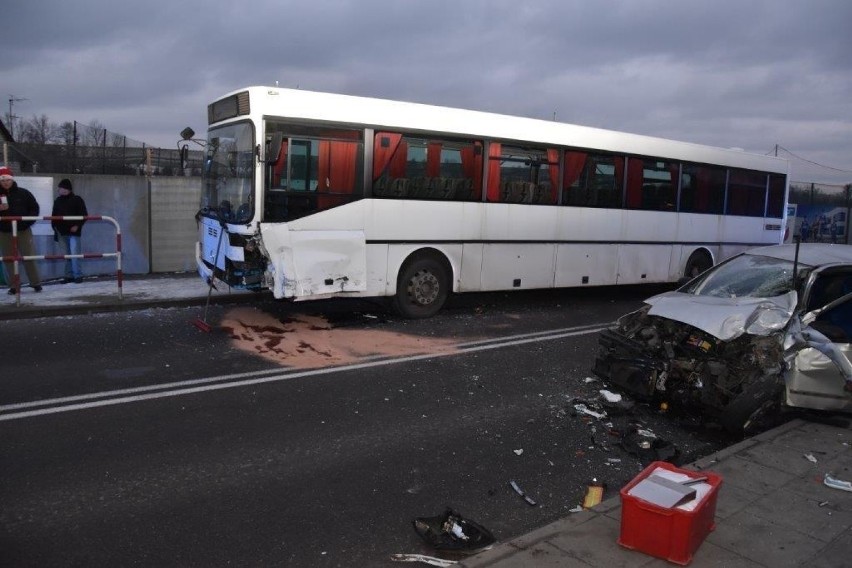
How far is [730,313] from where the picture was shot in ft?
19.7

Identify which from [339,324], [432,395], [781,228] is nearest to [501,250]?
[339,324]

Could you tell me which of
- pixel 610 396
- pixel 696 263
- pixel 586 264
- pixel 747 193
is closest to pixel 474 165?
pixel 586 264

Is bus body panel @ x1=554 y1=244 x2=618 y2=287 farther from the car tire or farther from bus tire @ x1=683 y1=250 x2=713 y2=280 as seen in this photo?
the car tire

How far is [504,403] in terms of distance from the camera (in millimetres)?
Answer: 6562

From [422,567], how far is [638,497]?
1.23 m

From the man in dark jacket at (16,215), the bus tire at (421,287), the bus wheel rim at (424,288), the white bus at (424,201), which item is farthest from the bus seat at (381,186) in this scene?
the man in dark jacket at (16,215)

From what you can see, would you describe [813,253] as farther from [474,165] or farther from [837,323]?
[474,165]

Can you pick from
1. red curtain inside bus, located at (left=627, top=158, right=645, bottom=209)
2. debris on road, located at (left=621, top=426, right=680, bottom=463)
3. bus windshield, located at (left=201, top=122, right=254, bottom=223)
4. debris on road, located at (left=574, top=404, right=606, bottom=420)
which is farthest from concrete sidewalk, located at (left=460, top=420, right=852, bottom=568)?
red curtain inside bus, located at (left=627, top=158, right=645, bottom=209)

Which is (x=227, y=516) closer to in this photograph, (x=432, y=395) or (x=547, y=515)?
(x=547, y=515)

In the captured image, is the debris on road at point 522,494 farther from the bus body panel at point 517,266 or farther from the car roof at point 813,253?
the bus body panel at point 517,266

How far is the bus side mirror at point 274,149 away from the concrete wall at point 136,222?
20.7 feet

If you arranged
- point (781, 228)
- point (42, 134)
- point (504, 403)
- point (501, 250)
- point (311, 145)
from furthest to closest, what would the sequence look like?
point (42, 134)
point (781, 228)
point (501, 250)
point (311, 145)
point (504, 403)

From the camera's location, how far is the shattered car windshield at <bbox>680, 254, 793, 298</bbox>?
668 cm

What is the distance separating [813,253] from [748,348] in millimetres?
2136
